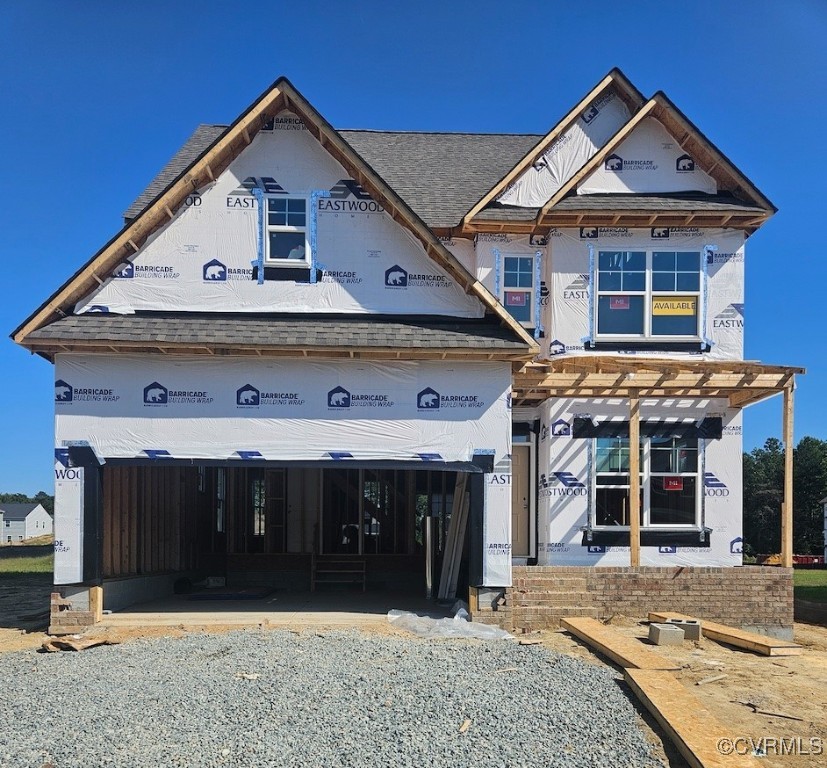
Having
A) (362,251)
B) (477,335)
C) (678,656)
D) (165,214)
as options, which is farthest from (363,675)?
(165,214)

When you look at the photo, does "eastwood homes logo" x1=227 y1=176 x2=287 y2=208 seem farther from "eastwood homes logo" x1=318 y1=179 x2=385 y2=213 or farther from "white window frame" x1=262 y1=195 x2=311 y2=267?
"eastwood homes logo" x1=318 y1=179 x2=385 y2=213

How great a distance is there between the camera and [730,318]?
14.1m

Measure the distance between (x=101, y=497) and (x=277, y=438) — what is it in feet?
9.68

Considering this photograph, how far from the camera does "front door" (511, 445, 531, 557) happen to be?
14641 millimetres

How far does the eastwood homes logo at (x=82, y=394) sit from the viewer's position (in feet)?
36.4

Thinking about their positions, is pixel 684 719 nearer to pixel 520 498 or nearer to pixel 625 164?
pixel 520 498

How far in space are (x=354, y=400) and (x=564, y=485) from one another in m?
5.00

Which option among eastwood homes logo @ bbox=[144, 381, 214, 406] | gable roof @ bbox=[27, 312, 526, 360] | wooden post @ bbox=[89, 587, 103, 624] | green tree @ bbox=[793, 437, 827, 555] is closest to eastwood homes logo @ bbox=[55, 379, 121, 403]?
eastwood homes logo @ bbox=[144, 381, 214, 406]

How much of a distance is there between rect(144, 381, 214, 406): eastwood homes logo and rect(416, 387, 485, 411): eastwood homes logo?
3.51m

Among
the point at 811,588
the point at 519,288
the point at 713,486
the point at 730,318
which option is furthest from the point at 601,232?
the point at 811,588

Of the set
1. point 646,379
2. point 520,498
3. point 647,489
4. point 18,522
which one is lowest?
point 18,522

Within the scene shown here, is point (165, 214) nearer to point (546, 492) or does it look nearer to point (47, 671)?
point (47, 671)

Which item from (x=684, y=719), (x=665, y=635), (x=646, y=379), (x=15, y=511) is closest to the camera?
(x=684, y=719)

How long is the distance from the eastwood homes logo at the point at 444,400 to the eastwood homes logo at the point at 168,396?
138 inches
